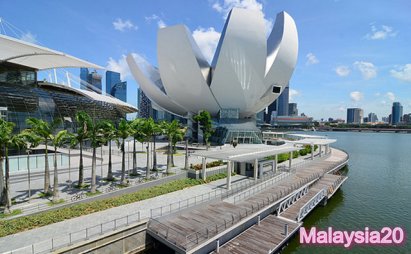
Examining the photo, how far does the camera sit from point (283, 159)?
37594mm

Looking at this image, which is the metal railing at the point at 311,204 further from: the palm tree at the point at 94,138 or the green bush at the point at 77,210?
the palm tree at the point at 94,138

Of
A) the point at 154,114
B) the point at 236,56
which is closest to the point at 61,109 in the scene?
the point at 236,56

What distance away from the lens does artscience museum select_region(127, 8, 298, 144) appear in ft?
164

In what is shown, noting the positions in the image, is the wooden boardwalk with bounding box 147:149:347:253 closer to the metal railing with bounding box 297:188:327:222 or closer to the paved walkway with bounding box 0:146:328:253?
the metal railing with bounding box 297:188:327:222

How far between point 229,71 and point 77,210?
42912mm

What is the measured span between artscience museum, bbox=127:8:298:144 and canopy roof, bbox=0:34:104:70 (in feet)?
58.9

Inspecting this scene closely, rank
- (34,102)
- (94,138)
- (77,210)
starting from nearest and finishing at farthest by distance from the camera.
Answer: (77,210) → (94,138) → (34,102)

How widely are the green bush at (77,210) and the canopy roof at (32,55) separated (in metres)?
23.1

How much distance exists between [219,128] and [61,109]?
3289 cm

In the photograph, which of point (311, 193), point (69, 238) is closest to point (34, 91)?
point (69, 238)

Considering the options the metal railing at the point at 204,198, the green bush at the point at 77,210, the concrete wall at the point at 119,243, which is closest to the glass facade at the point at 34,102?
the green bush at the point at 77,210

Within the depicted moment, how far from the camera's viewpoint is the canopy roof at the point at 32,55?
2836 cm

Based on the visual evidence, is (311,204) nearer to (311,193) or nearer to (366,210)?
(311,193)

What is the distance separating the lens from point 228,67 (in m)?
51.5
